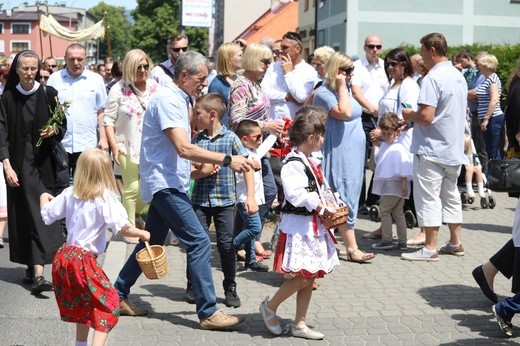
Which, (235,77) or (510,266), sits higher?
(235,77)

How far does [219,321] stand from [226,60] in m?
3.33

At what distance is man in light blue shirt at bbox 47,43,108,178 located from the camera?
10.3 m

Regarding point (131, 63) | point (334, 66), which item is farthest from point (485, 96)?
point (131, 63)

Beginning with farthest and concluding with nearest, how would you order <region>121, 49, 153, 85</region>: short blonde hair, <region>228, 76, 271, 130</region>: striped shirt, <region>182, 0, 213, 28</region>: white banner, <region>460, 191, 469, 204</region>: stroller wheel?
<region>182, 0, 213, 28</region>: white banner, <region>460, 191, 469, 204</region>: stroller wheel, <region>121, 49, 153, 85</region>: short blonde hair, <region>228, 76, 271, 130</region>: striped shirt

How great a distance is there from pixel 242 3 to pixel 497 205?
239 feet

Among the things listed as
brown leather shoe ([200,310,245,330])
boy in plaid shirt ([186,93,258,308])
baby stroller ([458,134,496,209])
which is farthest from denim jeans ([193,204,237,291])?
baby stroller ([458,134,496,209])

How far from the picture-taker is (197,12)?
27.1 metres

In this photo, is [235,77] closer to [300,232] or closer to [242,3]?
[300,232]

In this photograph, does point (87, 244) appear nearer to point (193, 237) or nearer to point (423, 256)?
point (193, 237)

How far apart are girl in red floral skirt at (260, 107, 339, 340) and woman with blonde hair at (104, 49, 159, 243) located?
355 centimetres

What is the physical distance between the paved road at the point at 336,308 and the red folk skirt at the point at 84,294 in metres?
0.80

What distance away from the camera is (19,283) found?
28.4 ft

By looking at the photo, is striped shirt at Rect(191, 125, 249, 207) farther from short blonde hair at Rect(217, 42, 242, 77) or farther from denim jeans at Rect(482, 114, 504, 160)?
denim jeans at Rect(482, 114, 504, 160)

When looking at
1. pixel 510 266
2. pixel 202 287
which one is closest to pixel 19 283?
pixel 202 287
